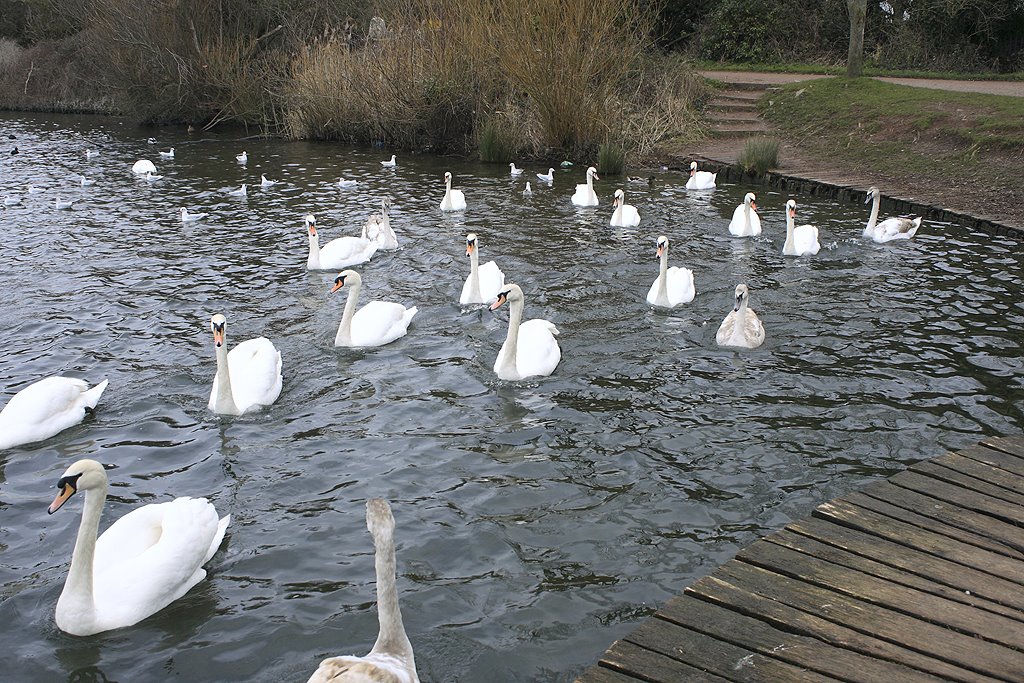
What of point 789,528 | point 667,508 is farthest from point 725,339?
point 789,528

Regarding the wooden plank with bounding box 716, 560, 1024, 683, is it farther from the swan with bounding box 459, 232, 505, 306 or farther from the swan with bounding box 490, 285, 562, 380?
the swan with bounding box 459, 232, 505, 306

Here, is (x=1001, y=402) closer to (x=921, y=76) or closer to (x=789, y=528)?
(x=789, y=528)

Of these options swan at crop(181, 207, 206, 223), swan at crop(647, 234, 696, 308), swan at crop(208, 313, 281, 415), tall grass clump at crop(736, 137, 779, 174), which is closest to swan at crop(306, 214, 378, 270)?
→ swan at crop(181, 207, 206, 223)

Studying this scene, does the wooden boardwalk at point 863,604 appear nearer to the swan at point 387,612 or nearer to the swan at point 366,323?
the swan at point 387,612

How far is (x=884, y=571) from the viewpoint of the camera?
4.38 meters

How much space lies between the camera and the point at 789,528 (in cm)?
483

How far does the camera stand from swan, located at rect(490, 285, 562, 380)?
8320mm

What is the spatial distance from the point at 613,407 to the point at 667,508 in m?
1.74

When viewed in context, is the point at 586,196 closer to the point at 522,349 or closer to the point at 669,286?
the point at 669,286

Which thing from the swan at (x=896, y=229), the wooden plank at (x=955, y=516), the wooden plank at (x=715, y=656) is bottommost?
the swan at (x=896, y=229)

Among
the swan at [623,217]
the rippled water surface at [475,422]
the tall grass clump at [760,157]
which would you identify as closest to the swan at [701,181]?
the tall grass clump at [760,157]

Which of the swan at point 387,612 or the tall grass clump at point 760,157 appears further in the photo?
the tall grass clump at point 760,157

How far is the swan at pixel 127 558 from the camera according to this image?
196 inches

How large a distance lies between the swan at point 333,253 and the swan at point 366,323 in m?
2.78
